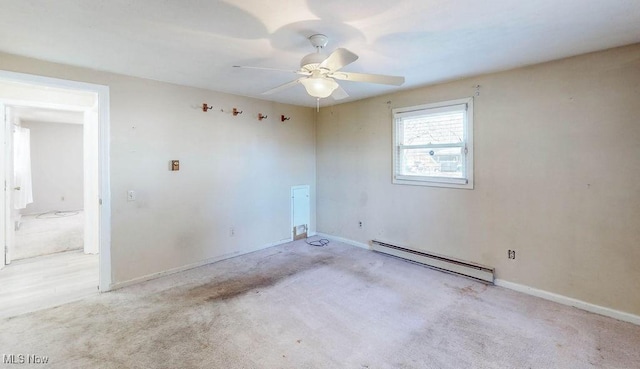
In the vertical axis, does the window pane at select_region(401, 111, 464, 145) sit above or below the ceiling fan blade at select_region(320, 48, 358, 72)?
below

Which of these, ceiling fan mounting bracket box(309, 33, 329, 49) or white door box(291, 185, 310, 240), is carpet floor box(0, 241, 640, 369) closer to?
white door box(291, 185, 310, 240)

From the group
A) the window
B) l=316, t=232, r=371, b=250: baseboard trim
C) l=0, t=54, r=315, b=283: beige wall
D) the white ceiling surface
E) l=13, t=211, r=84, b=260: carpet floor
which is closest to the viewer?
the white ceiling surface

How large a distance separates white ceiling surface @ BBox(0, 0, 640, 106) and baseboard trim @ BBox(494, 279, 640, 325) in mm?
2311

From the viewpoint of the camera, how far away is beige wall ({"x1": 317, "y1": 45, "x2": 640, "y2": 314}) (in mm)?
2551

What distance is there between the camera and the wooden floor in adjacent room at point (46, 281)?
2848 mm

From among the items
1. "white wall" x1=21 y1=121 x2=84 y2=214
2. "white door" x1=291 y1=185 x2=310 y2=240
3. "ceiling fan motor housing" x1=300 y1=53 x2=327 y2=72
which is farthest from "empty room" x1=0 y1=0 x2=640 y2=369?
"white wall" x1=21 y1=121 x2=84 y2=214

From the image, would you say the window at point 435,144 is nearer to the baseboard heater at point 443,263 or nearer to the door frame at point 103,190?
the baseboard heater at point 443,263

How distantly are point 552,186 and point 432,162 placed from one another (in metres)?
1.28

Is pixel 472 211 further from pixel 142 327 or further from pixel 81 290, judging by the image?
pixel 81 290

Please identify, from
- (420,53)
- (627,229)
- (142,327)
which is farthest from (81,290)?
(627,229)

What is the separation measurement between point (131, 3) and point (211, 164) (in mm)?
2393

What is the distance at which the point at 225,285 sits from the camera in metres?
3.29

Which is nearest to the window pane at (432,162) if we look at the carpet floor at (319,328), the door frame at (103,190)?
the carpet floor at (319,328)

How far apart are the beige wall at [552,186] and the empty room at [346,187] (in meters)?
0.02
